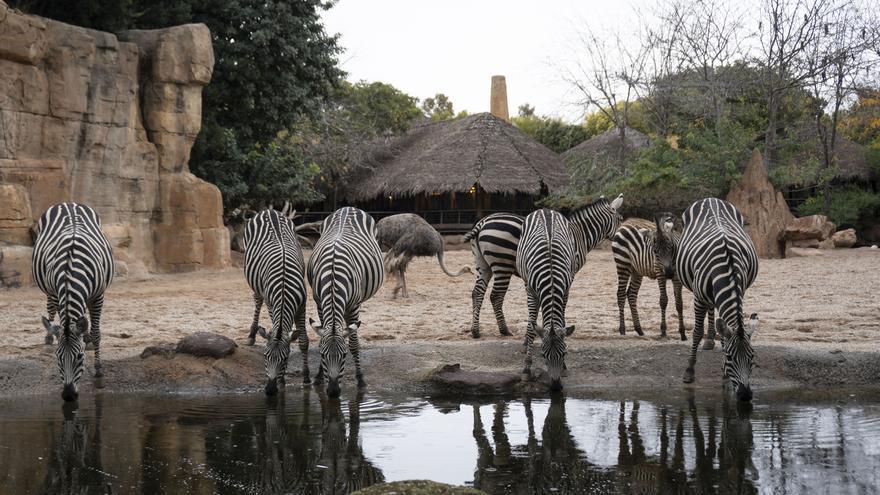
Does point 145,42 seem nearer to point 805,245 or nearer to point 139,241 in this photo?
point 139,241

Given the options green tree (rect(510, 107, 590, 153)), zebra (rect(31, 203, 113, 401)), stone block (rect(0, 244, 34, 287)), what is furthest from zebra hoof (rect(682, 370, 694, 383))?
green tree (rect(510, 107, 590, 153))

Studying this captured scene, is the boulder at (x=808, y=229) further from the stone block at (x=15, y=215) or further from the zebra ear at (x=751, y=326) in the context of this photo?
the stone block at (x=15, y=215)

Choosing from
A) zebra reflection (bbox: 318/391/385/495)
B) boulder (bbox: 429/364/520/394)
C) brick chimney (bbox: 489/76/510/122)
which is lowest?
zebra reflection (bbox: 318/391/385/495)

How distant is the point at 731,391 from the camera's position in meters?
7.83

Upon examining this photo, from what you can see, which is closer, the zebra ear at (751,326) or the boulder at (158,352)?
the zebra ear at (751,326)

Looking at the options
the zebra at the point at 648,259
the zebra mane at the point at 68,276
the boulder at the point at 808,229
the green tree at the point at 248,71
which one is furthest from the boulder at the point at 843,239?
the zebra mane at the point at 68,276

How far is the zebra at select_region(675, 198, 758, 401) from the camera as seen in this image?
7.17 m

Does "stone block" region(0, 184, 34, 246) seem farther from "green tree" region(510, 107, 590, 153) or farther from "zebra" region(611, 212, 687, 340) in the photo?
"green tree" region(510, 107, 590, 153)

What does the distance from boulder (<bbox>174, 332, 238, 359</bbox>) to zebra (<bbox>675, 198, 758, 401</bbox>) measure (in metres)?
4.38

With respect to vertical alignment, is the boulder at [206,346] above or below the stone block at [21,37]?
below

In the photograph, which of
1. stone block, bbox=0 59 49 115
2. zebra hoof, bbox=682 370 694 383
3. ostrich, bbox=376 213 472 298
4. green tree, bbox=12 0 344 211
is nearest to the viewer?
zebra hoof, bbox=682 370 694 383

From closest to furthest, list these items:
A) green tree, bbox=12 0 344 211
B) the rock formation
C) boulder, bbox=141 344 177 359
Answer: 1. boulder, bbox=141 344 177 359
2. green tree, bbox=12 0 344 211
3. the rock formation

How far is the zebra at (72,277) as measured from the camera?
735 cm

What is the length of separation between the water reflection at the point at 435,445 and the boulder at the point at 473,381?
23cm
